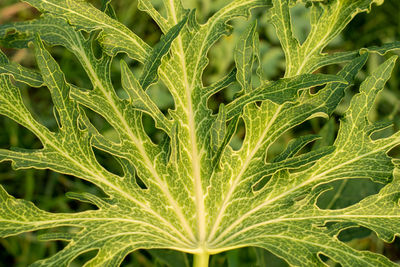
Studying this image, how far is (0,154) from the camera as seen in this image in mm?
1109

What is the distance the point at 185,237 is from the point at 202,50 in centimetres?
48

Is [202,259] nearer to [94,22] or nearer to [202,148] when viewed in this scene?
[202,148]

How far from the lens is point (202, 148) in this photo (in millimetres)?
Result: 1210

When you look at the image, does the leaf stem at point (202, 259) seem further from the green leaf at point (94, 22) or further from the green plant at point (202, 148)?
the green leaf at point (94, 22)

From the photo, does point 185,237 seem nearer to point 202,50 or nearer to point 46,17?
point 202,50

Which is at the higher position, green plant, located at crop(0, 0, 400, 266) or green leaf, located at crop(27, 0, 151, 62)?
green leaf, located at crop(27, 0, 151, 62)

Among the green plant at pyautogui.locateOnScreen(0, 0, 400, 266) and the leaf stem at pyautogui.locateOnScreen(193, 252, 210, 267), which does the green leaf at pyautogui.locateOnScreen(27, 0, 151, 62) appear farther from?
the leaf stem at pyautogui.locateOnScreen(193, 252, 210, 267)

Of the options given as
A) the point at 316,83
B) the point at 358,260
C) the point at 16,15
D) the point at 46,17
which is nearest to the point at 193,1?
the point at 16,15

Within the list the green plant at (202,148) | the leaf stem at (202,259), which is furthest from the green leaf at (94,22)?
the leaf stem at (202,259)

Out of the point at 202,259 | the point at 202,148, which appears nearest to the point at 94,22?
the point at 202,148

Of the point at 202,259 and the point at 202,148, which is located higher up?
the point at 202,148

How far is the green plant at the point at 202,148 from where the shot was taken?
3.79 feet

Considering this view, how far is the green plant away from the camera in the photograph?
3.79 feet

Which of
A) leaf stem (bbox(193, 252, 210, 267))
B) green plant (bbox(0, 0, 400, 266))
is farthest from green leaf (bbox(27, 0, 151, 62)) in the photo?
leaf stem (bbox(193, 252, 210, 267))
